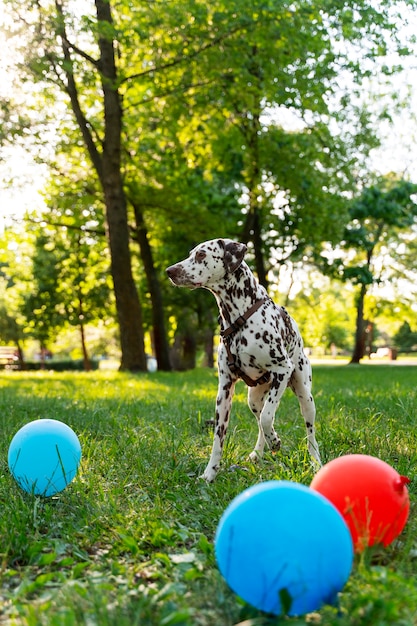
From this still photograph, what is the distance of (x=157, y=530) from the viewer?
12.1 ft

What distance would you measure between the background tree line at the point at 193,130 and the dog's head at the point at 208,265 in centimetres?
1027

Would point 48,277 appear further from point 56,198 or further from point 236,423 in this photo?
point 236,423

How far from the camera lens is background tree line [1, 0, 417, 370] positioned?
15.3m

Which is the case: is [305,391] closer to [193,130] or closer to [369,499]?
[369,499]

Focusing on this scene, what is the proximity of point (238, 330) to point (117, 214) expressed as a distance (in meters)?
13.1

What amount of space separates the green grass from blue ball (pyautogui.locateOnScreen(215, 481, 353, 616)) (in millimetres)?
95

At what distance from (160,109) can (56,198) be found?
502 cm

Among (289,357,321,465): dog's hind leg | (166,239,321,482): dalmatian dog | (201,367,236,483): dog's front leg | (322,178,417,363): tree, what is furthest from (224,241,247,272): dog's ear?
(322,178,417,363): tree

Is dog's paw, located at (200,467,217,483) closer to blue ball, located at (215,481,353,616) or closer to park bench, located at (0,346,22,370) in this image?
blue ball, located at (215,481,353,616)

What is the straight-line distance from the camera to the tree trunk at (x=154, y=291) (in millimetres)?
22269

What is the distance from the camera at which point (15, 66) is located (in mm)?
14586

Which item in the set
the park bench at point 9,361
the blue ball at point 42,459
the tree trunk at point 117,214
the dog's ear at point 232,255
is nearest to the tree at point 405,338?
the park bench at point 9,361

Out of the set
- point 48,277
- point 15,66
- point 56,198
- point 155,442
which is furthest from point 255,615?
point 48,277

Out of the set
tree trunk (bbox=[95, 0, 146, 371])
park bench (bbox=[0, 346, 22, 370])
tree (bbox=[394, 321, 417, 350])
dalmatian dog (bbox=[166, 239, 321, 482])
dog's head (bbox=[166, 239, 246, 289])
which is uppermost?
tree trunk (bbox=[95, 0, 146, 371])
